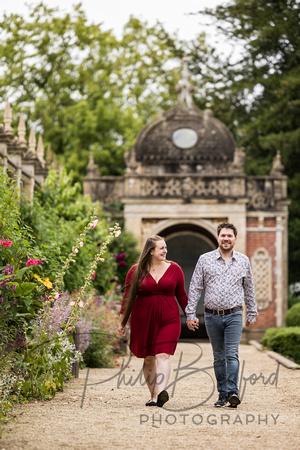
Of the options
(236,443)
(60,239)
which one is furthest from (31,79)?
(236,443)

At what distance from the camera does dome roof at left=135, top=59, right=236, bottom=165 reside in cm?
2061

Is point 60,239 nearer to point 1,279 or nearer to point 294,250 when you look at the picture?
point 1,279

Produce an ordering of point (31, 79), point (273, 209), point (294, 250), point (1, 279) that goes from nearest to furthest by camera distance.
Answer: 1. point (1, 279)
2. point (273, 209)
3. point (294, 250)
4. point (31, 79)

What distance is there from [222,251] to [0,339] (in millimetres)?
2263

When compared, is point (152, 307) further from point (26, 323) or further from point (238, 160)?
point (238, 160)

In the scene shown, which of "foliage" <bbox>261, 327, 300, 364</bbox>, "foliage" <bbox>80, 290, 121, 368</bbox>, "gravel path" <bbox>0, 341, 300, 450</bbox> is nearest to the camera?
"gravel path" <bbox>0, 341, 300, 450</bbox>

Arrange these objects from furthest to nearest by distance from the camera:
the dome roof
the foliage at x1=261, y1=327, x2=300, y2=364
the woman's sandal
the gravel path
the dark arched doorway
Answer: the dark arched doorway → the dome roof → the foliage at x1=261, y1=327, x2=300, y2=364 → the woman's sandal → the gravel path

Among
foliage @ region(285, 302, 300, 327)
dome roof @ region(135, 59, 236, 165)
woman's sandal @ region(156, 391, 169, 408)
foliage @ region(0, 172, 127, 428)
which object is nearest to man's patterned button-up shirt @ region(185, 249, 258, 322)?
woman's sandal @ region(156, 391, 169, 408)

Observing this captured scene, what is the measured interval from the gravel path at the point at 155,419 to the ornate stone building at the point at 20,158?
337 centimetres

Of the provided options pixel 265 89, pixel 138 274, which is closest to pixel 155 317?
pixel 138 274

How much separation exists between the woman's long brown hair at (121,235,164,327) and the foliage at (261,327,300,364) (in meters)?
5.76

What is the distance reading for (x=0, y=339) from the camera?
670 centimetres

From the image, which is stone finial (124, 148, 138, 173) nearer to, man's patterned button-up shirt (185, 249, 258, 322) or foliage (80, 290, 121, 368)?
foliage (80, 290, 121, 368)

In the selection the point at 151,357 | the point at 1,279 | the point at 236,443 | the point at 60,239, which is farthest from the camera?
the point at 60,239
